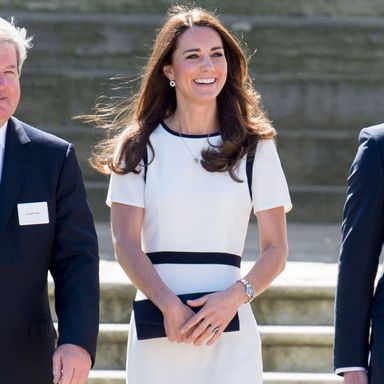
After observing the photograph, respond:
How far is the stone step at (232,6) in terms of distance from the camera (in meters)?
10.3

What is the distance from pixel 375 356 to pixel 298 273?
3317 millimetres

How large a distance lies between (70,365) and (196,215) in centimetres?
72

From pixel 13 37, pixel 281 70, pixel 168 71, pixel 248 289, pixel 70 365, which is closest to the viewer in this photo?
pixel 70 365

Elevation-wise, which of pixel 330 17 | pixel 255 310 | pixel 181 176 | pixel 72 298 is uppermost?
pixel 330 17

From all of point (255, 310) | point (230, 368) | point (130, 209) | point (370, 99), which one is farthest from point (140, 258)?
point (370, 99)

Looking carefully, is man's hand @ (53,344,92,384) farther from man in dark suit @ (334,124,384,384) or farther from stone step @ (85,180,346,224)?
stone step @ (85,180,346,224)

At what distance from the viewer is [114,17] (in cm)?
1022

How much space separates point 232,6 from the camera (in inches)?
408

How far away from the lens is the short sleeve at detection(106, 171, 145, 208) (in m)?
4.50

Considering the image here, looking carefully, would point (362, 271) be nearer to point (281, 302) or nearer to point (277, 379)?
point (277, 379)

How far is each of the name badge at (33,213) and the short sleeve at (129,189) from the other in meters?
0.38

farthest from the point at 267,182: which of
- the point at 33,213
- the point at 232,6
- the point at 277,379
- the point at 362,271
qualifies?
the point at 232,6

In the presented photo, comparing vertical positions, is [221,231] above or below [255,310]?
above

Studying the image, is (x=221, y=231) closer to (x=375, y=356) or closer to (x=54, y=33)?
(x=375, y=356)
